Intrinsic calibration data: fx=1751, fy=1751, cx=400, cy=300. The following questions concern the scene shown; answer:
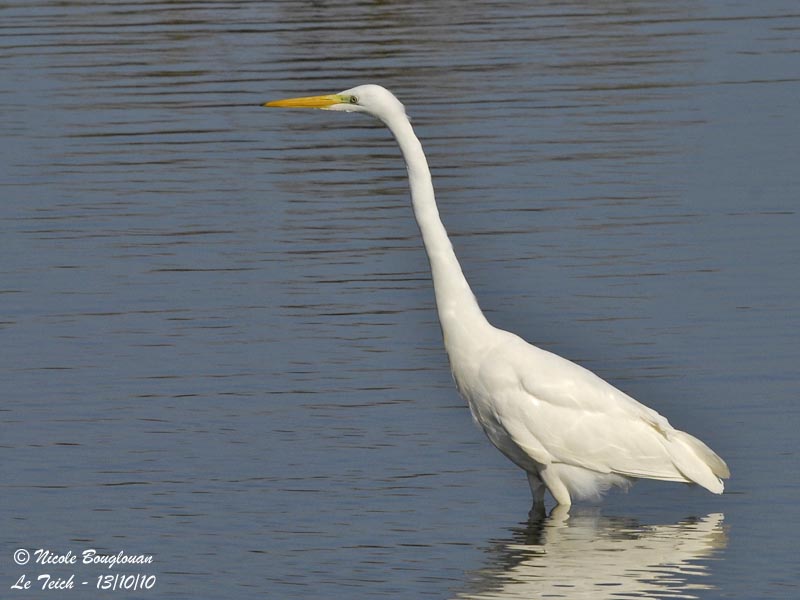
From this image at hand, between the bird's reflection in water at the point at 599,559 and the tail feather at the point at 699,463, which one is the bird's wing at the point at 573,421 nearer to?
the tail feather at the point at 699,463

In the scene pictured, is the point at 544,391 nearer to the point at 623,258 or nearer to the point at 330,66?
the point at 623,258

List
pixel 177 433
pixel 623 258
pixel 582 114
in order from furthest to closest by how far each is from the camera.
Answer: pixel 582 114
pixel 623 258
pixel 177 433

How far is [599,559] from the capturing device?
8641mm

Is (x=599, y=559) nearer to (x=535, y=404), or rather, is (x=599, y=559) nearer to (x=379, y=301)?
(x=535, y=404)

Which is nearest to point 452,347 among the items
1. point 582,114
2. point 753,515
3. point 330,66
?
point 753,515

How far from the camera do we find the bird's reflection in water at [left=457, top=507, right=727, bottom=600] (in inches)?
325

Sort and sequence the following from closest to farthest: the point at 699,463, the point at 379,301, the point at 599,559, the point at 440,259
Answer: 1. the point at 599,559
2. the point at 699,463
3. the point at 440,259
4. the point at 379,301

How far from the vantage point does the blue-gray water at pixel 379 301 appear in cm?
884

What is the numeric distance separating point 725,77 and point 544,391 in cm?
1063

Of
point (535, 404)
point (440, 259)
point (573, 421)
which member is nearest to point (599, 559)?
point (573, 421)

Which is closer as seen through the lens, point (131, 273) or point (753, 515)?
point (753, 515)

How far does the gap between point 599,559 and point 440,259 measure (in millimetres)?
1800

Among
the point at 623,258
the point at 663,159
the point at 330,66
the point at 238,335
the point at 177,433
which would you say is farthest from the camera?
the point at 330,66

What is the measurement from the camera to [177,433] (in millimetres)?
10352
